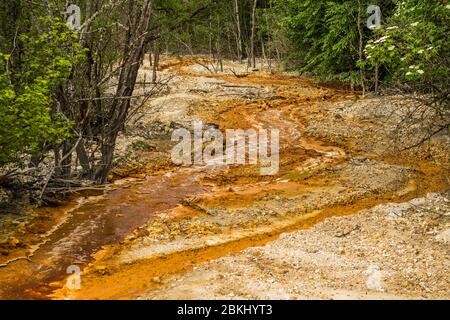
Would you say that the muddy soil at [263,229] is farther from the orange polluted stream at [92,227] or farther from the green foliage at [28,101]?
the green foliage at [28,101]

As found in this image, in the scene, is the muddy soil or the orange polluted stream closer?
the muddy soil

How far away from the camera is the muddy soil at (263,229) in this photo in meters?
6.52

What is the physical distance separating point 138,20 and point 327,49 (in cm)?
1442

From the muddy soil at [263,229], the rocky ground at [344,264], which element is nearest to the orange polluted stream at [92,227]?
the muddy soil at [263,229]

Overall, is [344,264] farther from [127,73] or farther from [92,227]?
[127,73]

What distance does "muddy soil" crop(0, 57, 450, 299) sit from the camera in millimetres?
6523

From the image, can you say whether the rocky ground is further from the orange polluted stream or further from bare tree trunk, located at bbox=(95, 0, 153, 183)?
bare tree trunk, located at bbox=(95, 0, 153, 183)

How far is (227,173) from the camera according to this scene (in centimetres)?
1300

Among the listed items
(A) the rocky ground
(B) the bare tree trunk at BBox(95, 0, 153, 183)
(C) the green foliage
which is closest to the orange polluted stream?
(B) the bare tree trunk at BBox(95, 0, 153, 183)

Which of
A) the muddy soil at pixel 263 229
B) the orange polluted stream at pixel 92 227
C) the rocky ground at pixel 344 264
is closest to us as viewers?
the rocky ground at pixel 344 264

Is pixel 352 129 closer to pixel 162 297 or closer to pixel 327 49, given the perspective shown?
pixel 327 49

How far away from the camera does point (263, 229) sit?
9047 mm

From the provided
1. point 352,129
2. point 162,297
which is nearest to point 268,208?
point 162,297
